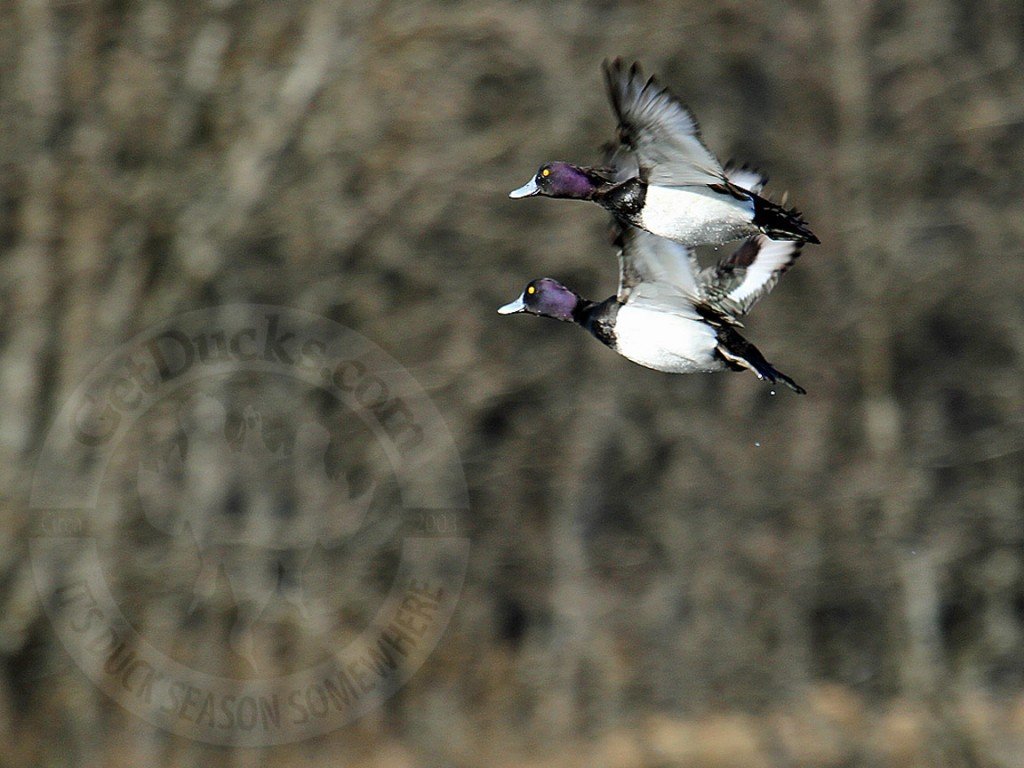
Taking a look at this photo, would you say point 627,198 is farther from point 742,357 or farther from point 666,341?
point 742,357

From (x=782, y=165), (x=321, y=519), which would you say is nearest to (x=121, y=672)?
(x=321, y=519)

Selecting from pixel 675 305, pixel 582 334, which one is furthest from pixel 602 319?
pixel 582 334

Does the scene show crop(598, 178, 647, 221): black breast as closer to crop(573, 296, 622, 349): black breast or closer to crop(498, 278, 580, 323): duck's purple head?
crop(573, 296, 622, 349): black breast

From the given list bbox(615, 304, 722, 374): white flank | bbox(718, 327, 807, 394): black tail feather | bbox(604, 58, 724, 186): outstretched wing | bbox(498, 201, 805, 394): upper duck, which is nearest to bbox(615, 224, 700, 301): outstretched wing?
bbox(498, 201, 805, 394): upper duck

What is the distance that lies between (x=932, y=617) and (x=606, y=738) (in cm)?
211

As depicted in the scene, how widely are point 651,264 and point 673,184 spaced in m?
0.40

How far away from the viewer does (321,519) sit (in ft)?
30.5

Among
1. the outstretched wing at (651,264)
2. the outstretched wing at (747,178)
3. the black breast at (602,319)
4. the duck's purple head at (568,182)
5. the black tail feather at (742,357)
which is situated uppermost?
the outstretched wing at (747,178)

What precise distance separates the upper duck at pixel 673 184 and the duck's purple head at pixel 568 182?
9cm

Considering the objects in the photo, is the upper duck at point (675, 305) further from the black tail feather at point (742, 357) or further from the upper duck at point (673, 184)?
the upper duck at point (673, 184)

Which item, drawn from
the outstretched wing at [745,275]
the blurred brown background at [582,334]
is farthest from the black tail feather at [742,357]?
the blurred brown background at [582,334]

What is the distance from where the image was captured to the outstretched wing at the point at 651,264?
5035mm

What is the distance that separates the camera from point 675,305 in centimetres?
498

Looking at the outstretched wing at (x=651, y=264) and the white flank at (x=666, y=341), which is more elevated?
the outstretched wing at (x=651, y=264)
